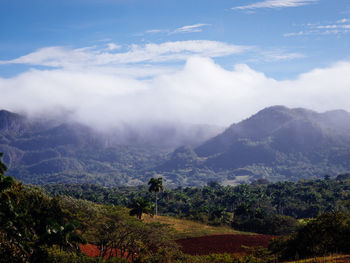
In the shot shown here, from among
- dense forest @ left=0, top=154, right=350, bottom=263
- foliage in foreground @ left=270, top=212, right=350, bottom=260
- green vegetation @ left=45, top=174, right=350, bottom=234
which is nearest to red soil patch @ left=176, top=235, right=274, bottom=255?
dense forest @ left=0, top=154, right=350, bottom=263

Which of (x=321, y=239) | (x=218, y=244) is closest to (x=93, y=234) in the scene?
(x=321, y=239)

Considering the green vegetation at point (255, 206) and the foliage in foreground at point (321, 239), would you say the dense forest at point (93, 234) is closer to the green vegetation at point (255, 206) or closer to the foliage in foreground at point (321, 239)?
the foliage in foreground at point (321, 239)

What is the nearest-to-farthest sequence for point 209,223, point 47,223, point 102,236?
point 47,223 < point 102,236 < point 209,223

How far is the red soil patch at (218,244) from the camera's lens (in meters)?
62.6

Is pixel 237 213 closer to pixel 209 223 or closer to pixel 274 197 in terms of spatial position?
pixel 209 223

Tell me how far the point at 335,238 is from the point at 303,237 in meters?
3.83

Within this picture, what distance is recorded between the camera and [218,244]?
228 feet

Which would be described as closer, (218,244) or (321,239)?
(321,239)

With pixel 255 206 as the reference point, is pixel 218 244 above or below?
above

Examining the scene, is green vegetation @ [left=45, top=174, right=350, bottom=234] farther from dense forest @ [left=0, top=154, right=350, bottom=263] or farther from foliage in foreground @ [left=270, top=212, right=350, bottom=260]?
dense forest @ [left=0, top=154, right=350, bottom=263]

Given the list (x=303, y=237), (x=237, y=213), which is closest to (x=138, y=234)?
(x=303, y=237)

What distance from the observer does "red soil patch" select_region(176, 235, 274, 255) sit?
205 feet

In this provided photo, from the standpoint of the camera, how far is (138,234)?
45938 mm

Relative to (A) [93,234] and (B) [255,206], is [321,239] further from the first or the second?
(B) [255,206]
